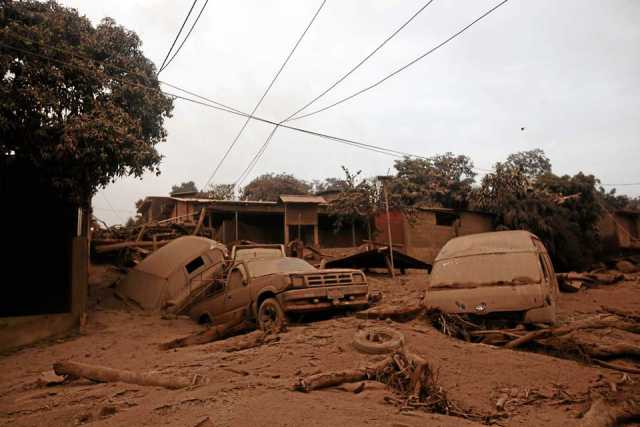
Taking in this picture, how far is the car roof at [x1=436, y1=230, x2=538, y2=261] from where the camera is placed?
25.0 ft

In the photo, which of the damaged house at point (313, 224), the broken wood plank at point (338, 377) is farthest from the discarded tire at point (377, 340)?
the damaged house at point (313, 224)

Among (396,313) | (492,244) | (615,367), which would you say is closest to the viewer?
(615,367)

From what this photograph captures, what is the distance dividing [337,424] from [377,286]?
9.02 metres

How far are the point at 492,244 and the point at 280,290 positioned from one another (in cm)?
389

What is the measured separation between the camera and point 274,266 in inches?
360

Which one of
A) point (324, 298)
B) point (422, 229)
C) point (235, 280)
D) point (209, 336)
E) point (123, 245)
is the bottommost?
point (209, 336)

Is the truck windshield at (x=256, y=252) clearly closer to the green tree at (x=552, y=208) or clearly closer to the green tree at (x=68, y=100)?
the green tree at (x=68, y=100)

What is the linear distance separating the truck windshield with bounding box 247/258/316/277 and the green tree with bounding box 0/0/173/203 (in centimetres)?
402

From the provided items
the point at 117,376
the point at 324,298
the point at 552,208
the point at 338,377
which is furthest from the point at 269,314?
the point at 552,208

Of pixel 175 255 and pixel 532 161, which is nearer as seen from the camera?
pixel 175 255

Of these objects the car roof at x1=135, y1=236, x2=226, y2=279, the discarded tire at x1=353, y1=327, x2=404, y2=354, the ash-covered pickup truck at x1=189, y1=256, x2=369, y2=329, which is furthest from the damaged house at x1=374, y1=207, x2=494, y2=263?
the discarded tire at x1=353, y1=327, x2=404, y2=354

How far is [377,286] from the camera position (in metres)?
12.4

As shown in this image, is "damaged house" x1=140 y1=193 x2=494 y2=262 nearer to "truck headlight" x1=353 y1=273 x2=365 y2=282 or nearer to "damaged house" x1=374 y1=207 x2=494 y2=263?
"damaged house" x1=374 y1=207 x2=494 y2=263

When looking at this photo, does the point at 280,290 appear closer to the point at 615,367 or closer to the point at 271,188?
the point at 615,367
